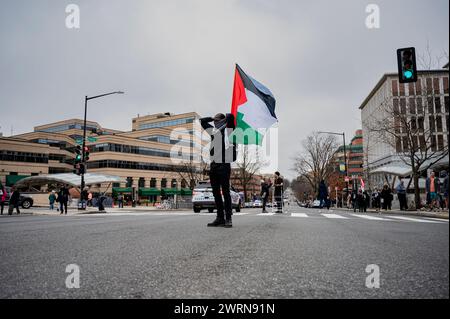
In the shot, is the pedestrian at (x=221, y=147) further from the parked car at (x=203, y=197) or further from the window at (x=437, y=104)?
the window at (x=437, y=104)

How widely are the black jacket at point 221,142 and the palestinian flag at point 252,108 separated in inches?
66.1

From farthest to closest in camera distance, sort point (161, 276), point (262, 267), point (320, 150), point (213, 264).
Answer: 1. point (320, 150)
2. point (213, 264)
3. point (262, 267)
4. point (161, 276)

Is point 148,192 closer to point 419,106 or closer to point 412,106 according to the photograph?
point 412,106

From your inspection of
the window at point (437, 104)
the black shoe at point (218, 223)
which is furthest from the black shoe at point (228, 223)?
the window at point (437, 104)

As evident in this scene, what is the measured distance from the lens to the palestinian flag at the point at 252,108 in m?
7.43

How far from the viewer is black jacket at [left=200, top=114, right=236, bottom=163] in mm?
5527

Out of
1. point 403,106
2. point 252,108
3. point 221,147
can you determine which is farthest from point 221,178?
point 403,106

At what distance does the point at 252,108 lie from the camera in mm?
7480

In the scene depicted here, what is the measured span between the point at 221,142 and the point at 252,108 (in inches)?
87.3

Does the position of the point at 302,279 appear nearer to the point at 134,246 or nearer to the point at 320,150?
the point at 134,246

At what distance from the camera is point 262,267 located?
2.19 m

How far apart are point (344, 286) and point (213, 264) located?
103 cm
